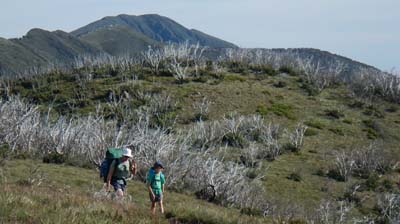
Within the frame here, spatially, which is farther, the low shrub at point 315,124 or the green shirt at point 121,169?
the low shrub at point 315,124

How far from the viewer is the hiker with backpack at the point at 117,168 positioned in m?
13.0

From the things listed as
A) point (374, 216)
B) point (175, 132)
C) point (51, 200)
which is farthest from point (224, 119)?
point (51, 200)

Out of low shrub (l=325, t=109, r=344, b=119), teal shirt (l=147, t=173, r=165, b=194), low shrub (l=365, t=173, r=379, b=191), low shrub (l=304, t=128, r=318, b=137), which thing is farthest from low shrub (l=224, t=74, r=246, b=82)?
teal shirt (l=147, t=173, r=165, b=194)

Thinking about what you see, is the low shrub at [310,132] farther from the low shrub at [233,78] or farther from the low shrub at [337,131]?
the low shrub at [233,78]

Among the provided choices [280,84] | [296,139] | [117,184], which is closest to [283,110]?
[280,84]

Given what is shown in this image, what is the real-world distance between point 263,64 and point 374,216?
84.0ft

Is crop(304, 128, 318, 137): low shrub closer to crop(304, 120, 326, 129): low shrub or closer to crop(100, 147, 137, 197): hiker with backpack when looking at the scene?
crop(304, 120, 326, 129): low shrub

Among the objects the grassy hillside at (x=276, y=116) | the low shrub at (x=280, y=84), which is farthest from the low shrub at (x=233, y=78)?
the low shrub at (x=280, y=84)

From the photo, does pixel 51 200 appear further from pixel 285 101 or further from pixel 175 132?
pixel 285 101

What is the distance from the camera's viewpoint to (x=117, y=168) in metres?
13.1

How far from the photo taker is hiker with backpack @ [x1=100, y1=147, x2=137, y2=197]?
13.0 m

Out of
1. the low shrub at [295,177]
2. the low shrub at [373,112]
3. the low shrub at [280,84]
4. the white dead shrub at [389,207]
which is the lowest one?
the low shrub at [295,177]

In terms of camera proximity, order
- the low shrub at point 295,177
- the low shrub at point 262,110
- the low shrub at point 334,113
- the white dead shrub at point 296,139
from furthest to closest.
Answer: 1. the low shrub at point 334,113
2. the low shrub at point 262,110
3. the white dead shrub at point 296,139
4. the low shrub at point 295,177

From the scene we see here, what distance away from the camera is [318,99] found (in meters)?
41.0
